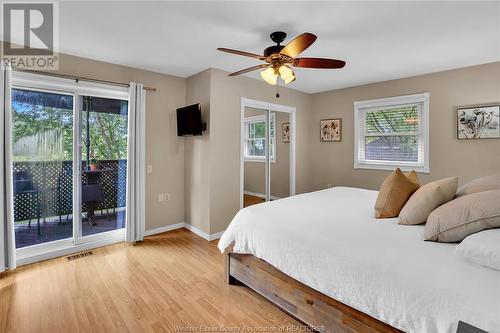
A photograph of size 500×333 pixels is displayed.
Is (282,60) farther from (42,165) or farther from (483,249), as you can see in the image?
(42,165)

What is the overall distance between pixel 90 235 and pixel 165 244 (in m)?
1.01

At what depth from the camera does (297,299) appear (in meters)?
1.82

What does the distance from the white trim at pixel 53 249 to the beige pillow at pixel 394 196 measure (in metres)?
3.41

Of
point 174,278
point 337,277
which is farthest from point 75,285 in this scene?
point 337,277

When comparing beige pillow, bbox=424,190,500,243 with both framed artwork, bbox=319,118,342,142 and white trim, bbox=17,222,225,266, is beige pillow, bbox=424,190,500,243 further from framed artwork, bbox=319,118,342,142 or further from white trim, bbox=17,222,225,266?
framed artwork, bbox=319,118,342,142

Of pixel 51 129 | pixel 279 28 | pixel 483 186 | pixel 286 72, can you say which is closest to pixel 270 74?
pixel 286 72

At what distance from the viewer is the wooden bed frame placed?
4.85 feet

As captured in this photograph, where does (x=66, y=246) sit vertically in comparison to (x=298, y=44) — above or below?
below

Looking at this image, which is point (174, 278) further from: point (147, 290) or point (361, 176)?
point (361, 176)

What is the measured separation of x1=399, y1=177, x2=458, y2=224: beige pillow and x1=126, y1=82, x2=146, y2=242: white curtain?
3153 millimetres

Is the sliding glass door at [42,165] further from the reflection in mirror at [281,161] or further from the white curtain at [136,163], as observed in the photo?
the reflection in mirror at [281,161]

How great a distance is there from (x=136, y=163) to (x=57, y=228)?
4.18ft

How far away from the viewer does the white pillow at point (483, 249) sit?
1214mm

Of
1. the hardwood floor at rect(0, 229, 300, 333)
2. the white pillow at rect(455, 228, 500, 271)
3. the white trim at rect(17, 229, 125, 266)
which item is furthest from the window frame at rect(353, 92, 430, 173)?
the white trim at rect(17, 229, 125, 266)
